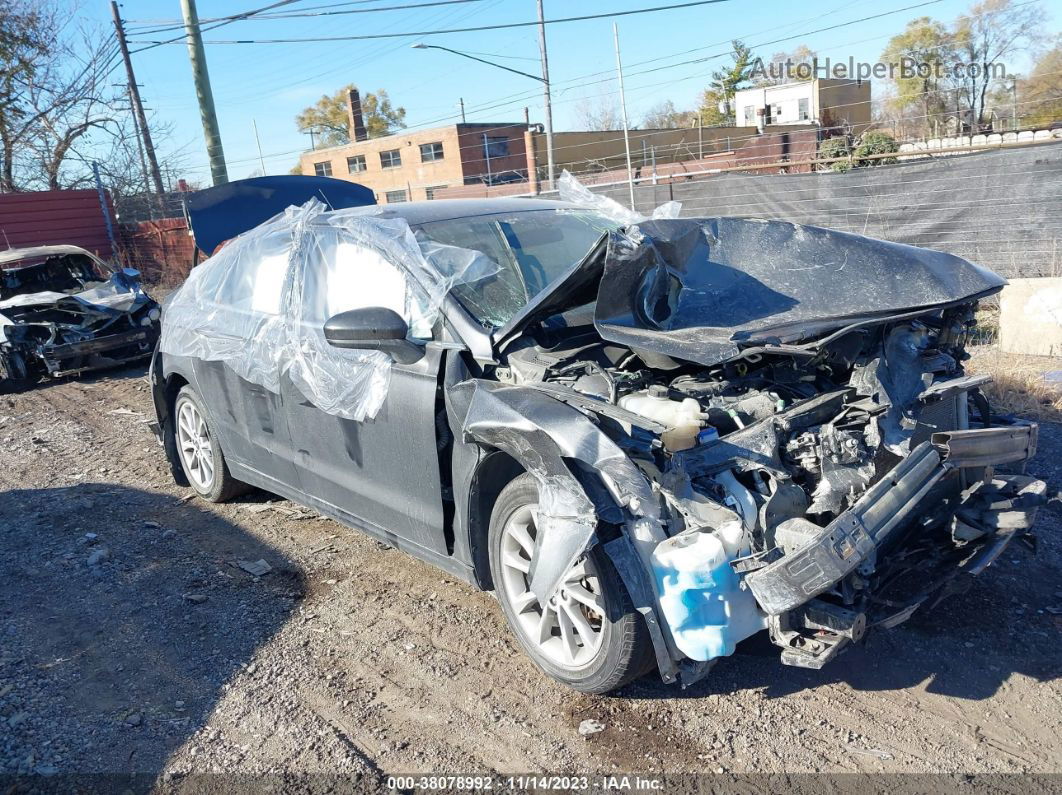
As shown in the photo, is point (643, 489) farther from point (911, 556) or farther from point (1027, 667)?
point (1027, 667)

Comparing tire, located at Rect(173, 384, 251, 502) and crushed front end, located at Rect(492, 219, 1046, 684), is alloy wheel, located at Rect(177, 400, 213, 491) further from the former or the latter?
crushed front end, located at Rect(492, 219, 1046, 684)

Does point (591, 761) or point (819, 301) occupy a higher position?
point (819, 301)

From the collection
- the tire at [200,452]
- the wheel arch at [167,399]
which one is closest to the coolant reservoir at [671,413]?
the tire at [200,452]

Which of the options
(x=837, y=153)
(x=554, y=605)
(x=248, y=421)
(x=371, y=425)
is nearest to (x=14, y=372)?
(x=248, y=421)

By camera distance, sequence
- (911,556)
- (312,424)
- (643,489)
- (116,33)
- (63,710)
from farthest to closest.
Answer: (116,33), (312,424), (63,710), (911,556), (643,489)

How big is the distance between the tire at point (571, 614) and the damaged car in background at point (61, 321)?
29.4 ft

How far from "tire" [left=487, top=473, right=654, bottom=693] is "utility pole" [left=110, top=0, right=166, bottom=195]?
22789mm

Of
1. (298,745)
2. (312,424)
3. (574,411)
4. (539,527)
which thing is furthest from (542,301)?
(298,745)

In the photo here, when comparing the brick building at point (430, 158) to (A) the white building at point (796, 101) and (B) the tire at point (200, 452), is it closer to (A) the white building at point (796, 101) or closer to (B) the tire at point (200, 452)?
(A) the white building at point (796, 101)

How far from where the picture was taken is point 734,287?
3682 millimetres

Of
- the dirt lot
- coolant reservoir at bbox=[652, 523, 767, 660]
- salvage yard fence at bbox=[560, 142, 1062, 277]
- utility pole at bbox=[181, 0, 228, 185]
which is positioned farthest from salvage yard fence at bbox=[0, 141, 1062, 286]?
utility pole at bbox=[181, 0, 228, 185]

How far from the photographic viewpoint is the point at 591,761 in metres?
2.86

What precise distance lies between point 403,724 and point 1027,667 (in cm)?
244

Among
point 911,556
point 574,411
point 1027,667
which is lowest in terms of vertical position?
point 1027,667
